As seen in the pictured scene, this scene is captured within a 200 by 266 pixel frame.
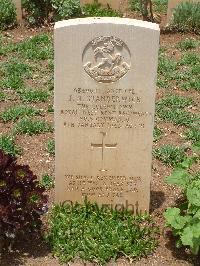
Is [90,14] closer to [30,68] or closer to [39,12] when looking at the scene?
[39,12]

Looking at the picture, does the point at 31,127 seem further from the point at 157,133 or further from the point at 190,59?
the point at 190,59

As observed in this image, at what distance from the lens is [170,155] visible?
6.32m

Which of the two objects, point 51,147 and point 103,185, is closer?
point 103,185

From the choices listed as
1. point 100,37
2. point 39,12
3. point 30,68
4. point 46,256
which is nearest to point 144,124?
point 100,37

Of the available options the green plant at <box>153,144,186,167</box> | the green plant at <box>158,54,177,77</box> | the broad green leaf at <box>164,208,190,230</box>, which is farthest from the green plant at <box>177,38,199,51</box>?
the broad green leaf at <box>164,208,190,230</box>

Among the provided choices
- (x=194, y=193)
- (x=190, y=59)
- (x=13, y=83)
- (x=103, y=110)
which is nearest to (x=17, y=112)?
(x=13, y=83)

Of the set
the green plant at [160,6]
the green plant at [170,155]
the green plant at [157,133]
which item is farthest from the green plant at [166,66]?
the green plant at [160,6]

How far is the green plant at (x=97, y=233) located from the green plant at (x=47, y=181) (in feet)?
1.40

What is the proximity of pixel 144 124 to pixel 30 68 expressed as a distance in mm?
3745

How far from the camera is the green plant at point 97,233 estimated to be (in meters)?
4.95

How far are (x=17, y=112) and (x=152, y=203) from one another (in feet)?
7.46

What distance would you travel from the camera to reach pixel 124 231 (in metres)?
5.11

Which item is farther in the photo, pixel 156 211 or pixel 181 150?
pixel 181 150

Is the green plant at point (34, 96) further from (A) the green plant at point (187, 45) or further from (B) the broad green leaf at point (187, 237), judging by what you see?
(B) the broad green leaf at point (187, 237)
